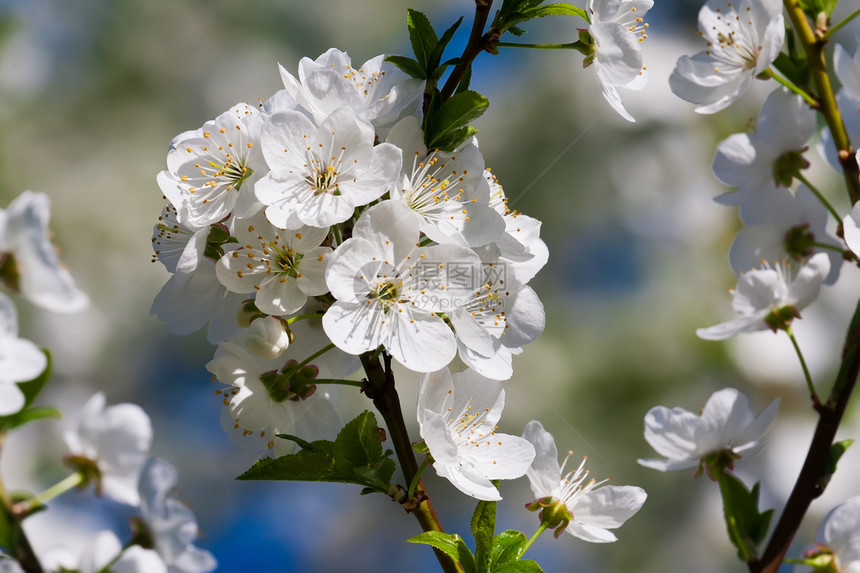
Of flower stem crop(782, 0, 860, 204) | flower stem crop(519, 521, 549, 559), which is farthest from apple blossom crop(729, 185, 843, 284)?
flower stem crop(519, 521, 549, 559)

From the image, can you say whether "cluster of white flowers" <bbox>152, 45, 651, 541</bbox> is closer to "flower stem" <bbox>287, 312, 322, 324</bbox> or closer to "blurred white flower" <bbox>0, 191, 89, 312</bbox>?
"flower stem" <bbox>287, 312, 322, 324</bbox>

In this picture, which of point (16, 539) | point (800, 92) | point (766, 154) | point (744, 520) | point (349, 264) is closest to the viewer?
point (16, 539)

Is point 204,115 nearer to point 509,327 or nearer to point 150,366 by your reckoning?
point 150,366

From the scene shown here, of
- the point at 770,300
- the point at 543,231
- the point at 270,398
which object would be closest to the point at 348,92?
the point at 270,398

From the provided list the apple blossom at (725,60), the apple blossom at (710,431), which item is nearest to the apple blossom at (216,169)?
the apple blossom at (710,431)

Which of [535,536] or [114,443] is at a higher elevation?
[114,443]

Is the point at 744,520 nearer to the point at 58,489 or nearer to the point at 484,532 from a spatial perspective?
the point at 484,532
